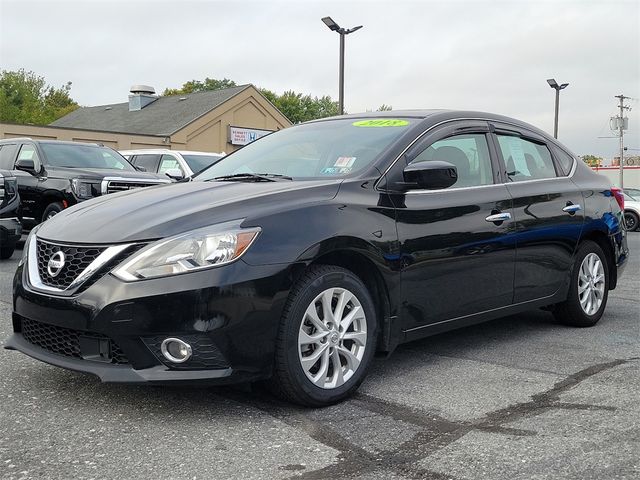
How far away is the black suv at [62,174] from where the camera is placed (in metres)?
10.9

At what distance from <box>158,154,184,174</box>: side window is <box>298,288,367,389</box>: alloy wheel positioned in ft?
37.4

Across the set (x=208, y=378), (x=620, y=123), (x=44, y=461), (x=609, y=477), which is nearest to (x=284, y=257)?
(x=208, y=378)

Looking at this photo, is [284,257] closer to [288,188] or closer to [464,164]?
[288,188]

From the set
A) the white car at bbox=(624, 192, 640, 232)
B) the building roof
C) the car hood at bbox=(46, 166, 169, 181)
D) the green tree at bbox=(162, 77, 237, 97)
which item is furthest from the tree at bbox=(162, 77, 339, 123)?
the car hood at bbox=(46, 166, 169, 181)

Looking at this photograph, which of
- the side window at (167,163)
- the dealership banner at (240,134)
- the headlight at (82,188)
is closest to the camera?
the headlight at (82,188)

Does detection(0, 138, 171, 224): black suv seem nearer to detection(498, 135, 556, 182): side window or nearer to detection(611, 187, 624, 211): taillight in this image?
detection(498, 135, 556, 182): side window

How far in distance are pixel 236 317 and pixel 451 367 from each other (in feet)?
5.74

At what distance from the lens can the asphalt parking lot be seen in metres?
3.02

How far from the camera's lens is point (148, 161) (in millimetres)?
16000

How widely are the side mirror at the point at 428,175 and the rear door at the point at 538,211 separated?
0.93 meters

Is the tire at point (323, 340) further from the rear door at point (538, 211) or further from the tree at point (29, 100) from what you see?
the tree at point (29, 100)

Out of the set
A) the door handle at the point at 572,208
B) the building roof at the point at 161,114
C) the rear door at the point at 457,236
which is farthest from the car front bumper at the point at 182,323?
the building roof at the point at 161,114

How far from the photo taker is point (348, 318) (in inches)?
153

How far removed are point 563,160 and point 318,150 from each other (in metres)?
2.22
